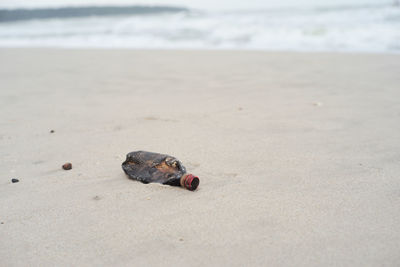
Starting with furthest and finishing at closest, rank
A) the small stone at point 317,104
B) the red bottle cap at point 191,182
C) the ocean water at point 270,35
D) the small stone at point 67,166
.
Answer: the ocean water at point 270,35
the small stone at point 317,104
the small stone at point 67,166
the red bottle cap at point 191,182

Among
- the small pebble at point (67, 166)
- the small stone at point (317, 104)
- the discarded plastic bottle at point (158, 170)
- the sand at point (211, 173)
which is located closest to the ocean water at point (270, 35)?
the sand at point (211, 173)

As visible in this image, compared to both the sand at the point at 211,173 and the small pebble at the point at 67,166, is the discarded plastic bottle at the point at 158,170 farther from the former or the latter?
the small pebble at the point at 67,166

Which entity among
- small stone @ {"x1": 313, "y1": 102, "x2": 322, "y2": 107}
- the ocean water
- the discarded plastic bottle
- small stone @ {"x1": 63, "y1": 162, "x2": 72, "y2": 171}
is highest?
the ocean water

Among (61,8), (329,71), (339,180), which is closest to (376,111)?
(339,180)

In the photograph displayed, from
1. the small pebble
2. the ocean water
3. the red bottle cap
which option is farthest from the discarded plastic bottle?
the ocean water

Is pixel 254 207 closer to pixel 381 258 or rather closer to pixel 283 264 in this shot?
pixel 283 264

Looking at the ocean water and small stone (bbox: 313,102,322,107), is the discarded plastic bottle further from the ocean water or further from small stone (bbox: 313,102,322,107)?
the ocean water

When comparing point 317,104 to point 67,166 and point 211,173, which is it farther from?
point 67,166
